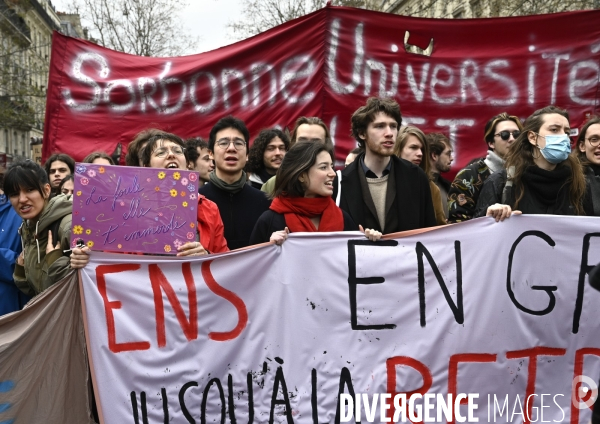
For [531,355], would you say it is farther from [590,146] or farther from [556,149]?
[590,146]

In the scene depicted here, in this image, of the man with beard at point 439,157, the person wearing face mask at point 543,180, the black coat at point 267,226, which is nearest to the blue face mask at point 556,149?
the person wearing face mask at point 543,180

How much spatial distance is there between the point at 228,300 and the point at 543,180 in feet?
6.08

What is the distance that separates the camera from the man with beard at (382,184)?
4.48m

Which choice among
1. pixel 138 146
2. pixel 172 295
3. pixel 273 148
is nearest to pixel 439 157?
pixel 273 148

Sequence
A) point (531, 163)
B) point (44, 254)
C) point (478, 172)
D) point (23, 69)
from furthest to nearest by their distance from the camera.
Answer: point (23, 69) → point (478, 172) → point (531, 163) → point (44, 254)

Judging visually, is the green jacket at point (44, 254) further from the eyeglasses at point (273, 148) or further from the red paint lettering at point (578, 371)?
the red paint lettering at point (578, 371)

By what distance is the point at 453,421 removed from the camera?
3.99 metres

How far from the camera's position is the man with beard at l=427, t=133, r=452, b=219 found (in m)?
6.23

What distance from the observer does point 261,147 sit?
228 inches

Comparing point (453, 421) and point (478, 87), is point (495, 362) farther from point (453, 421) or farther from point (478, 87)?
point (478, 87)

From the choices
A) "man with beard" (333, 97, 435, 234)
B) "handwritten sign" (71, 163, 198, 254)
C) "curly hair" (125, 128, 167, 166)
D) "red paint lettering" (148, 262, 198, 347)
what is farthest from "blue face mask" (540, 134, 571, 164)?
"curly hair" (125, 128, 167, 166)

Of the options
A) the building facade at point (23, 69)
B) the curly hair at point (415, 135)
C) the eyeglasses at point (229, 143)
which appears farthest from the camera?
the building facade at point (23, 69)

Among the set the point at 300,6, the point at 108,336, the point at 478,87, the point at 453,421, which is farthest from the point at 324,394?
the point at 300,6

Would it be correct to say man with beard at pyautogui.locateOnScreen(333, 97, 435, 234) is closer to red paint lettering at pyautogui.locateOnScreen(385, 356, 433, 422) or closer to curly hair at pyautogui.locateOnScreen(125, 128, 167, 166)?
red paint lettering at pyautogui.locateOnScreen(385, 356, 433, 422)
